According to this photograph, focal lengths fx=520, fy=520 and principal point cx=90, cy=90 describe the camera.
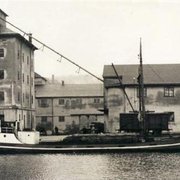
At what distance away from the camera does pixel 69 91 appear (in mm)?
94125

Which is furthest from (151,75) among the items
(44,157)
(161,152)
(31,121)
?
(44,157)

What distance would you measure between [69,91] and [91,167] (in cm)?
5970

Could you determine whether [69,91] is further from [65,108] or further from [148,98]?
[148,98]

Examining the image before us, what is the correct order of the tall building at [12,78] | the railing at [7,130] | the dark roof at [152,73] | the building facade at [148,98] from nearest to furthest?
the railing at [7,130] → the tall building at [12,78] → the building facade at [148,98] → the dark roof at [152,73]

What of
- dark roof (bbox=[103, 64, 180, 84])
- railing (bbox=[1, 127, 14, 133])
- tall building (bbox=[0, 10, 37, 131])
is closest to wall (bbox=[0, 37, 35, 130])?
tall building (bbox=[0, 10, 37, 131])

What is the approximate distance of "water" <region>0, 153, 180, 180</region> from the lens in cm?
2989

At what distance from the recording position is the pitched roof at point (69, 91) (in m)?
92.4

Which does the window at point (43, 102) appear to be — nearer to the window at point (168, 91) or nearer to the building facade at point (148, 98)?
the building facade at point (148, 98)

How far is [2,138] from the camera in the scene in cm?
4638

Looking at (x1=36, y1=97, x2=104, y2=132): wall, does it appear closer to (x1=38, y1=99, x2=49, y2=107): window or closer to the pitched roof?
(x1=38, y1=99, x2=49, y2=107): window

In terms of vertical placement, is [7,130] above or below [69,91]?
below

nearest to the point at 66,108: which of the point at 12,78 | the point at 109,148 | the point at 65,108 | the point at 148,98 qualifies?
the point at 65,108

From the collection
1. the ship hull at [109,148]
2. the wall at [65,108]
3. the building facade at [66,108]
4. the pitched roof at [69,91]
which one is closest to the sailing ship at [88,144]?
the ship hull at [109,148]

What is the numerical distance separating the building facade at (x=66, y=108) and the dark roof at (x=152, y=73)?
59.5ft
